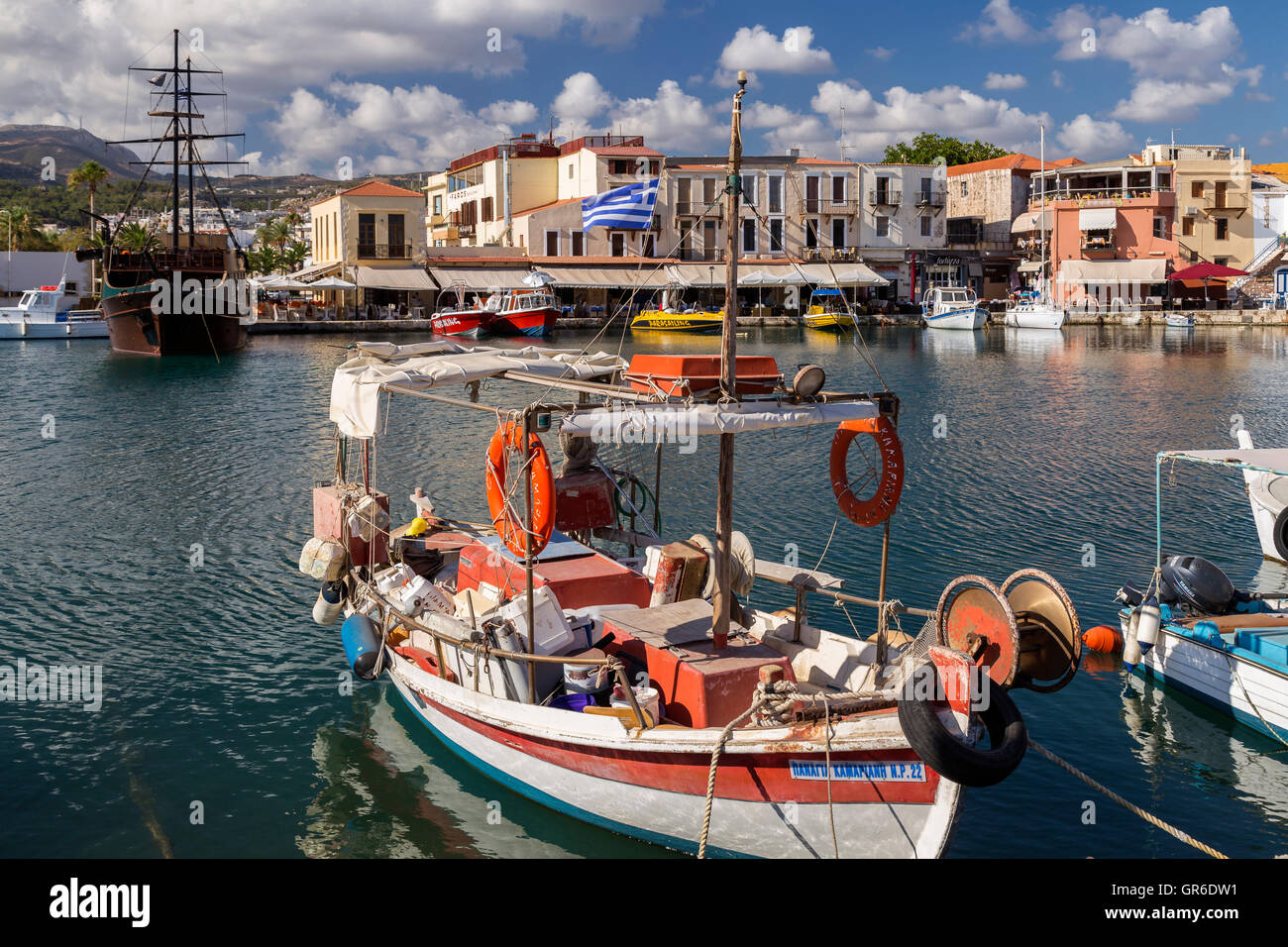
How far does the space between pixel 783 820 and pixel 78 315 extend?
73.5 m

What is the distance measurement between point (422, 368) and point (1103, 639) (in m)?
9.18

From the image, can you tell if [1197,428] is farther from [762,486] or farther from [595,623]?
[595,623]

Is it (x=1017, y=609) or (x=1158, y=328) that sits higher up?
(x=1158, y=328)

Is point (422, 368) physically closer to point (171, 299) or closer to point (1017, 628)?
point (1017, 628)

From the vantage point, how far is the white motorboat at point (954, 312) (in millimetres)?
72562

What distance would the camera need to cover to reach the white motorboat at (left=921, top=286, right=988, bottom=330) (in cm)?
7256

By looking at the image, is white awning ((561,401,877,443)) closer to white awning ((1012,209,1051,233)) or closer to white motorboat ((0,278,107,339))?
white motorboat ((0,278,107,339))

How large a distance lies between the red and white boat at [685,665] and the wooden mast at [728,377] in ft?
0.51

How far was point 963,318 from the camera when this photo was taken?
72.6m

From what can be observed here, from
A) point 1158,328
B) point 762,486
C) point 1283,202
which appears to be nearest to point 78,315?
point 762,486

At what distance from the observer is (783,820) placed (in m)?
8.84

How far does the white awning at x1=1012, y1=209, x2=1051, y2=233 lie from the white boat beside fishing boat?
7355cm

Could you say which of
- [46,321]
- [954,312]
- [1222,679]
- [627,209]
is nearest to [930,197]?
[954,312]
